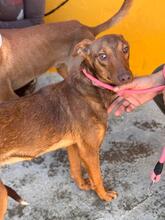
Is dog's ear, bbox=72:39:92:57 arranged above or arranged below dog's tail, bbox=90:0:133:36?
above

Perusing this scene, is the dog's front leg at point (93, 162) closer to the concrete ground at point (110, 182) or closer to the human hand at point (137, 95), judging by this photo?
the concrete ground at point (110, 182)

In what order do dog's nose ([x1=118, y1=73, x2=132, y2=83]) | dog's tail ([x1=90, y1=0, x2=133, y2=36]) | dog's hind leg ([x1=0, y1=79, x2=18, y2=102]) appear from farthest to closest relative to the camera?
dog's tail ([x1=90, y1=0, x2=133, y2=36]) < dog's hind leg ([x1=0, y1=79, x2=18, y2=102]) < dog's nose ([x1=118, y1=73, x2=132, y2=83])

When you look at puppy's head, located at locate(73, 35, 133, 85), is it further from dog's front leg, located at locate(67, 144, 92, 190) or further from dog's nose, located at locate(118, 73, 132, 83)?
dog's front leg, located at locate(67, 144, 92, 190)

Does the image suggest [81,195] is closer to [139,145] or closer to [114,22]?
[139,145]

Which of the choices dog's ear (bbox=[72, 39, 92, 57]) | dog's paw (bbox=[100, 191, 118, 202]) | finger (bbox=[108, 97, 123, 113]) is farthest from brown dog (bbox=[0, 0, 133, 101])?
dog's paw (bbox=[100, 191, 118, 202])

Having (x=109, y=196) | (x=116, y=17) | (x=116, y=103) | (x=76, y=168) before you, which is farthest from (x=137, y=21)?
(x=109, y=196)

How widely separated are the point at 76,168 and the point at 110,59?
0.97 m

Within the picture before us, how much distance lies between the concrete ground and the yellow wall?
840mm

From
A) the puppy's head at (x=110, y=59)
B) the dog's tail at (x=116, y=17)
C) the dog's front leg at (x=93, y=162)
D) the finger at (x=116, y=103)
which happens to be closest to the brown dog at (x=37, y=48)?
the dog's tail at (x=116, y=17)

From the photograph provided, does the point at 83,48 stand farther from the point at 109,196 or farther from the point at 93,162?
the point at 109,196

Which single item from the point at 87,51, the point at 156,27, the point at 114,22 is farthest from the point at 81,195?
the point at 156,27

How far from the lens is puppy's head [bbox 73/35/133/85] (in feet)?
8.87

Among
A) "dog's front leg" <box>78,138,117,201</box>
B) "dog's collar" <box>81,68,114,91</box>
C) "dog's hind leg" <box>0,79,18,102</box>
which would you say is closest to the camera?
"dog's collar" <box>81,68,114,91</box>

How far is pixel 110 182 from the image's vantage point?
3389 millimetres
